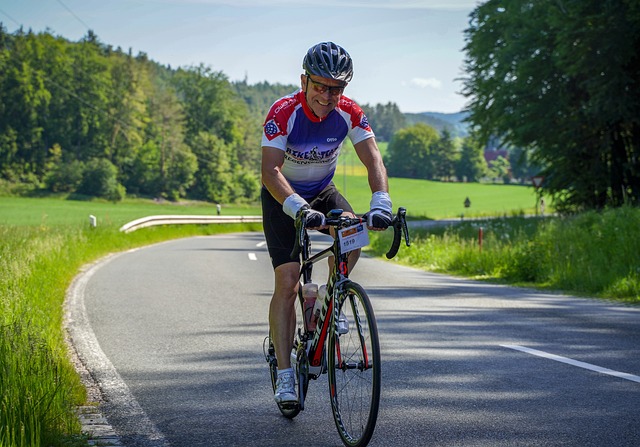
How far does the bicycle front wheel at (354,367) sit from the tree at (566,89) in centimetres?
2158

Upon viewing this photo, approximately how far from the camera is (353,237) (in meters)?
4.61

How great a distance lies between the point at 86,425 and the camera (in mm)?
5320

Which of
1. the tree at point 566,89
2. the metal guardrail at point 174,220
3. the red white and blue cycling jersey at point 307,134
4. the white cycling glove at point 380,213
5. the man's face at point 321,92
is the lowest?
the metal guardrail at point 174,220

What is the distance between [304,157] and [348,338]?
1.19 m

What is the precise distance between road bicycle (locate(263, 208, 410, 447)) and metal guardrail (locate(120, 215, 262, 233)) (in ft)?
87.4

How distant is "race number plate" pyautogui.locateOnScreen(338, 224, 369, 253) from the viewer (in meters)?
4.57

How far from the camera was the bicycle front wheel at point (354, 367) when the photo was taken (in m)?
4.26

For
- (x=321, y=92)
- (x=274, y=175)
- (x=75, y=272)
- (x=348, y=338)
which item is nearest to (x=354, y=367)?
(x=348, y=338)

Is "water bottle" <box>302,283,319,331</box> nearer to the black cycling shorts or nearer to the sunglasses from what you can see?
the black cycling shorts

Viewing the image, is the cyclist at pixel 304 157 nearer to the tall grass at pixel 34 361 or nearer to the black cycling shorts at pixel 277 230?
the black cycling shorts at pixel 277 230

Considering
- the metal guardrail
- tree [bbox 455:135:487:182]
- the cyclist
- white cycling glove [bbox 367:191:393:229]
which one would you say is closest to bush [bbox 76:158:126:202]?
the metal guardrail

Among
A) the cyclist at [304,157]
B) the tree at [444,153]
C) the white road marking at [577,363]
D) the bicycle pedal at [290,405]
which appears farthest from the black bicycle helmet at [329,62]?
the tree at [444,153]

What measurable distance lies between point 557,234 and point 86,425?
14.1 meters

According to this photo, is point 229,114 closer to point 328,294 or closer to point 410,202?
point 410,202
